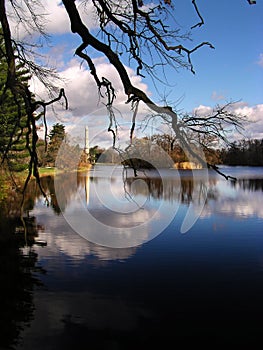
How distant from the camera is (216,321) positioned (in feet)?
13.9

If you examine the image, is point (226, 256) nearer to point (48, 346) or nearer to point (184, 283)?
point (184, 283)

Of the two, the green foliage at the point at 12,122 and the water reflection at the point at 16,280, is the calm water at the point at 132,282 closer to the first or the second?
the water reflection at the point at 16,280

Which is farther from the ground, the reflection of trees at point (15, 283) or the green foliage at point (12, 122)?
the green foliage at point (12, 122)

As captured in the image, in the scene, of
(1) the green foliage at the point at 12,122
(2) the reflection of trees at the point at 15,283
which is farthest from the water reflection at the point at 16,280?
(1) the green foliage at the point at 12,122

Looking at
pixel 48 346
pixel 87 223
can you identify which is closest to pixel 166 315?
pixel 48 346

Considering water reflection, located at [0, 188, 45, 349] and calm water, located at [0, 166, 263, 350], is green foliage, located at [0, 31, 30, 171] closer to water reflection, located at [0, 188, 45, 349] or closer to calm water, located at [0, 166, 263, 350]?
water reflection, located at [0, 188, 45, 349]

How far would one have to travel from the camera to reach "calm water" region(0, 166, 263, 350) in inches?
155

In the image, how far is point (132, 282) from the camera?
213 inches

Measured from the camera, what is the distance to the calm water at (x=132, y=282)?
155 inches

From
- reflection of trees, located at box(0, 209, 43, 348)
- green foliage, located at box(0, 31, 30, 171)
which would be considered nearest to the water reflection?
reflection of trees, located at box(0, 209, 43, 348)

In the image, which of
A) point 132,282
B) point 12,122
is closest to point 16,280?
point 132,282

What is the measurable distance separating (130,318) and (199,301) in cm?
101

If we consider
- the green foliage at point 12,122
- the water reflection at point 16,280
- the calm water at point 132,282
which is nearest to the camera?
the green foliage at point 12,122

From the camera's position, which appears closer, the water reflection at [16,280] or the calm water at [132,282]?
the calm water at [132,282]
